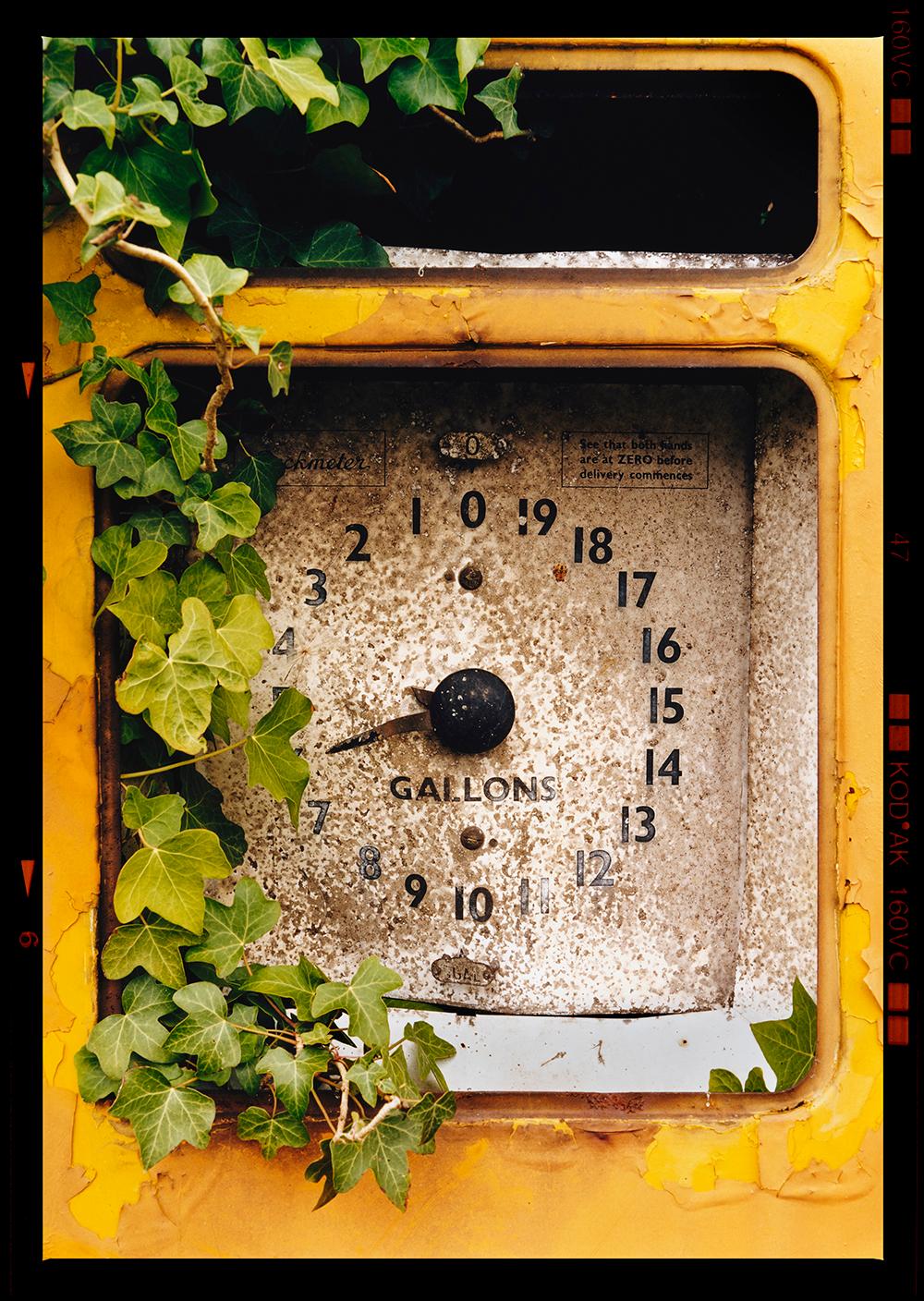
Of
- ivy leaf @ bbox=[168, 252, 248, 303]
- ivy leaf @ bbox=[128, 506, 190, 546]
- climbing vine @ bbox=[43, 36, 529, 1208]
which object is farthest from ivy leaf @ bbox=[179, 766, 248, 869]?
ivy leaf @ bbox=[168, 252, 248, 303]

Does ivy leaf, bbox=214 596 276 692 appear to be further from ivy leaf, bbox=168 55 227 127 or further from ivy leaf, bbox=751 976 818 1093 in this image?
ivy leaf, bbox=751 976 818 1093

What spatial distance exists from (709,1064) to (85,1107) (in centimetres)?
67

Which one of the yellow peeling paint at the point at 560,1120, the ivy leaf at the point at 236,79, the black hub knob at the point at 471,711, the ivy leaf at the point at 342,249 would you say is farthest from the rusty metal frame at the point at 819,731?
the black hub knob at the point at 471,711

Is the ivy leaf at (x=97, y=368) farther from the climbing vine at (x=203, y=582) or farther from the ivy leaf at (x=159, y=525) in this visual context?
the ivy leaf at (x=159, y=525)

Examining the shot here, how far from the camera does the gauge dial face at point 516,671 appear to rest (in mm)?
1160

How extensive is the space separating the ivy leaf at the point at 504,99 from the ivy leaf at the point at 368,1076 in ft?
2.96

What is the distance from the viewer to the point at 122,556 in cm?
97

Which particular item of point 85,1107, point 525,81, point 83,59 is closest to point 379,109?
point 525,81

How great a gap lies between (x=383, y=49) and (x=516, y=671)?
0.64 m

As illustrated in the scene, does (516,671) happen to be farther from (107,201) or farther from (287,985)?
(107,201)

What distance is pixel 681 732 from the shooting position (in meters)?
1.17

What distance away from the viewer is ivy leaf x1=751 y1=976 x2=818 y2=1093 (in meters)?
1.00
